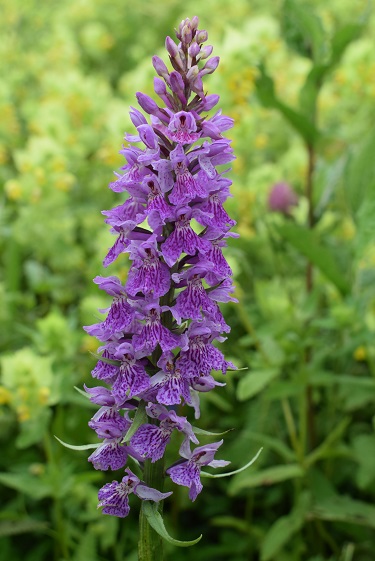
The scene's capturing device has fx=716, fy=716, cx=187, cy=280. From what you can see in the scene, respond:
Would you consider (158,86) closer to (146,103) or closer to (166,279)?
(146,103)

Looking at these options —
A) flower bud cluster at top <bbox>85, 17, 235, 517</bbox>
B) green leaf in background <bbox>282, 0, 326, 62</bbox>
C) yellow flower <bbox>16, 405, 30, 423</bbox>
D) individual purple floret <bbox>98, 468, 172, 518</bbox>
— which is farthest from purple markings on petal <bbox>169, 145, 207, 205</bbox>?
green leaf in background <bbox>282, 0, 326, 62</bbox>

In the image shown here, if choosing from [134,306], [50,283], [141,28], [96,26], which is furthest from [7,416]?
[141,28]

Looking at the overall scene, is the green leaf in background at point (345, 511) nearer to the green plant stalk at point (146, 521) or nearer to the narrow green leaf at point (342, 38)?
the green plant stalk at point (146, 521)

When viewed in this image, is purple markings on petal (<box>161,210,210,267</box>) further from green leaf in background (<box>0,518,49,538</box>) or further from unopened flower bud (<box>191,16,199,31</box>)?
green leaf in background (<box>0,518,49,538</box>)

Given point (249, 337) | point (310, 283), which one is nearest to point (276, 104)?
point (310, 283)

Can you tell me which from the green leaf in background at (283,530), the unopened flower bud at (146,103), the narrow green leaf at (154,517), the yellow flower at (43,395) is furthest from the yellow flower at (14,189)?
the narrow green leaf at (154,517)

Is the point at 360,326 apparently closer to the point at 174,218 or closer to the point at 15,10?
the point at 174,218
